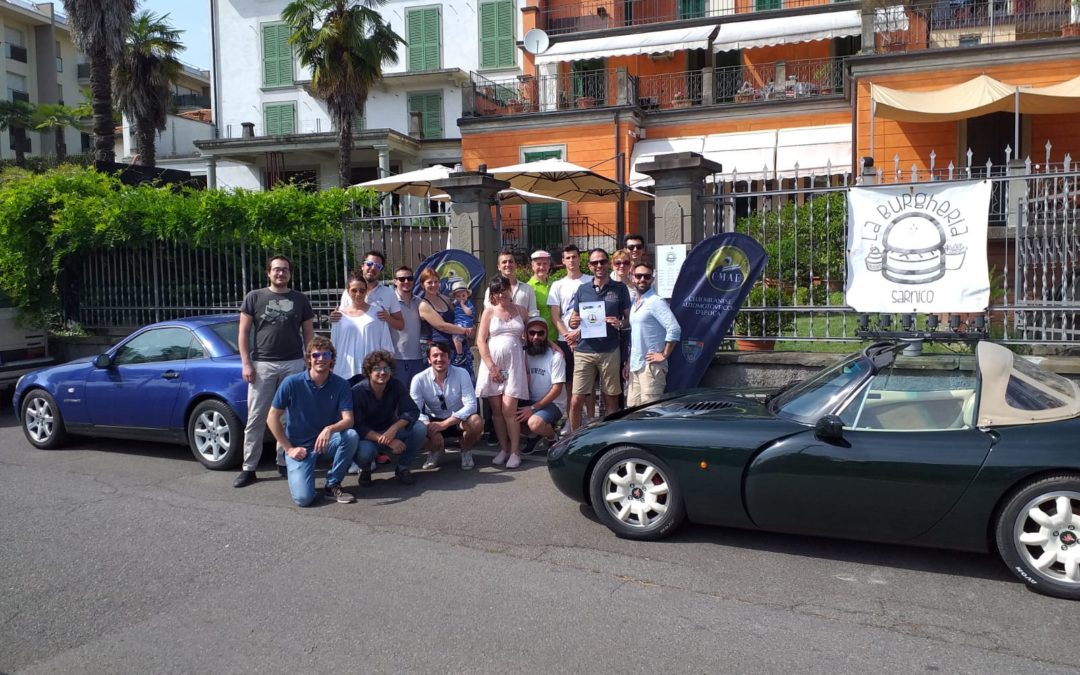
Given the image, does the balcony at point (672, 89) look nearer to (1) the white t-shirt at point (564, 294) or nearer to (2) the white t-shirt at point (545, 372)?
(1) the white t-shirt at point (564, 294)

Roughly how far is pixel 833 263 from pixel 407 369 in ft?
15.7

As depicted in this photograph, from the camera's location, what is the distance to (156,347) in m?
7.93

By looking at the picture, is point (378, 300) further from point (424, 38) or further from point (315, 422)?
point (424, 38)

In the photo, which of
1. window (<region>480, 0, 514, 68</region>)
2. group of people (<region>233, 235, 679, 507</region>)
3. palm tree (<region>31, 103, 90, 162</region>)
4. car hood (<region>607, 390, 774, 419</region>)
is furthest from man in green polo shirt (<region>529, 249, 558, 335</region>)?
palm tree (<region>31, 103, 90, 162</region>)

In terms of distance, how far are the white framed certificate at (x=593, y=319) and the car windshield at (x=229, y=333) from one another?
3.20 m

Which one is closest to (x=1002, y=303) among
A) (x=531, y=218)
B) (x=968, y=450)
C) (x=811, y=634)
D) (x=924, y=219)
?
(x=924, y=219)

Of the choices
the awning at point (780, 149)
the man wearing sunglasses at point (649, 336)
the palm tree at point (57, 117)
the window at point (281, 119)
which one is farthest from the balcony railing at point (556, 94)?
the palm tree at point (57, 117)

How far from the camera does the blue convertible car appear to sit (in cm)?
A: 735

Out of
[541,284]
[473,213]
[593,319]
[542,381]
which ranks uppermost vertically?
[473,213]

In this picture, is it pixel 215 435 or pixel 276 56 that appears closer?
pixel 215 435

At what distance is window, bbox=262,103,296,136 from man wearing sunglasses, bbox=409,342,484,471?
25.3 metres

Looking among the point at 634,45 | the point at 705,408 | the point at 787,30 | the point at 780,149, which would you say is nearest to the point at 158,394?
the point at 705,408

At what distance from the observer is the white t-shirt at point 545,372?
289 inches

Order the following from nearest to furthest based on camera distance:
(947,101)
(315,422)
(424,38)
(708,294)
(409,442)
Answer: (315,422), (409,442), (708,294), (947,101), (424,38)
